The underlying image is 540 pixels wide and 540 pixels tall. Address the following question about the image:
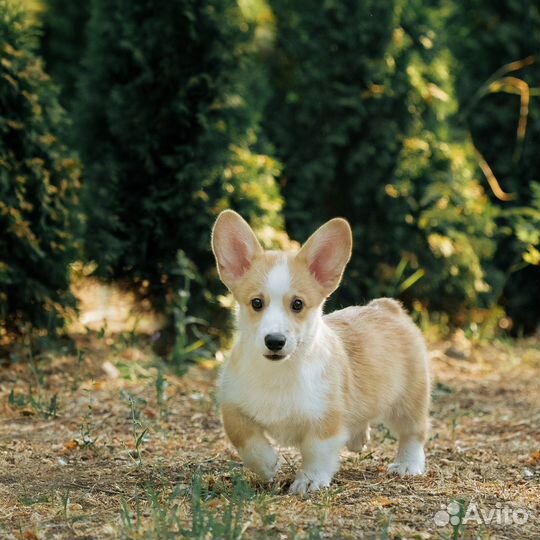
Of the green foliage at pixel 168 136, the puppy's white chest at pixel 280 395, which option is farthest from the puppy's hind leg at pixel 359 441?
the green foliage at pixel 168 136

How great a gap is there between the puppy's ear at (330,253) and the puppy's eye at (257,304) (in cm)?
34

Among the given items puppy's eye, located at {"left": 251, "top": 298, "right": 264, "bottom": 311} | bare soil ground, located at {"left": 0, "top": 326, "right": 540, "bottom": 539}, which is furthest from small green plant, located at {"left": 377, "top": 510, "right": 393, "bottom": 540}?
puppy's eye, located at {"left": 251, "top": 298, "right": 264, "bottom": 311}

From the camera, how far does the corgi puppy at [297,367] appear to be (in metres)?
4.21

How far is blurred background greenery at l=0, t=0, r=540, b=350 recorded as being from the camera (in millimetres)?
6617

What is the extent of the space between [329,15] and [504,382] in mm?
3648

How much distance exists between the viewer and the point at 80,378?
253 inches

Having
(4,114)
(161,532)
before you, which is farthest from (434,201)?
(161,532)

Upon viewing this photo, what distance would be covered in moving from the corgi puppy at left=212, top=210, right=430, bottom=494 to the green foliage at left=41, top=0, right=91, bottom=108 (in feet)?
24.8

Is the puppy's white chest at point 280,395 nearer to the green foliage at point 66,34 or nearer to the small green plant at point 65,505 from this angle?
the small green plant at point 65,505

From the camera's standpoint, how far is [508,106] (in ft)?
33.1

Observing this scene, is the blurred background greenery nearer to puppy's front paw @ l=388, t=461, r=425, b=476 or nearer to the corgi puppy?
the corgi puppy

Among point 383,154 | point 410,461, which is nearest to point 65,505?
point 410,461

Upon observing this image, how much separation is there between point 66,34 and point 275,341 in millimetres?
8599

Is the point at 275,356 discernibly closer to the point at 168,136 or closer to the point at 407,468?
the point at 407,468
